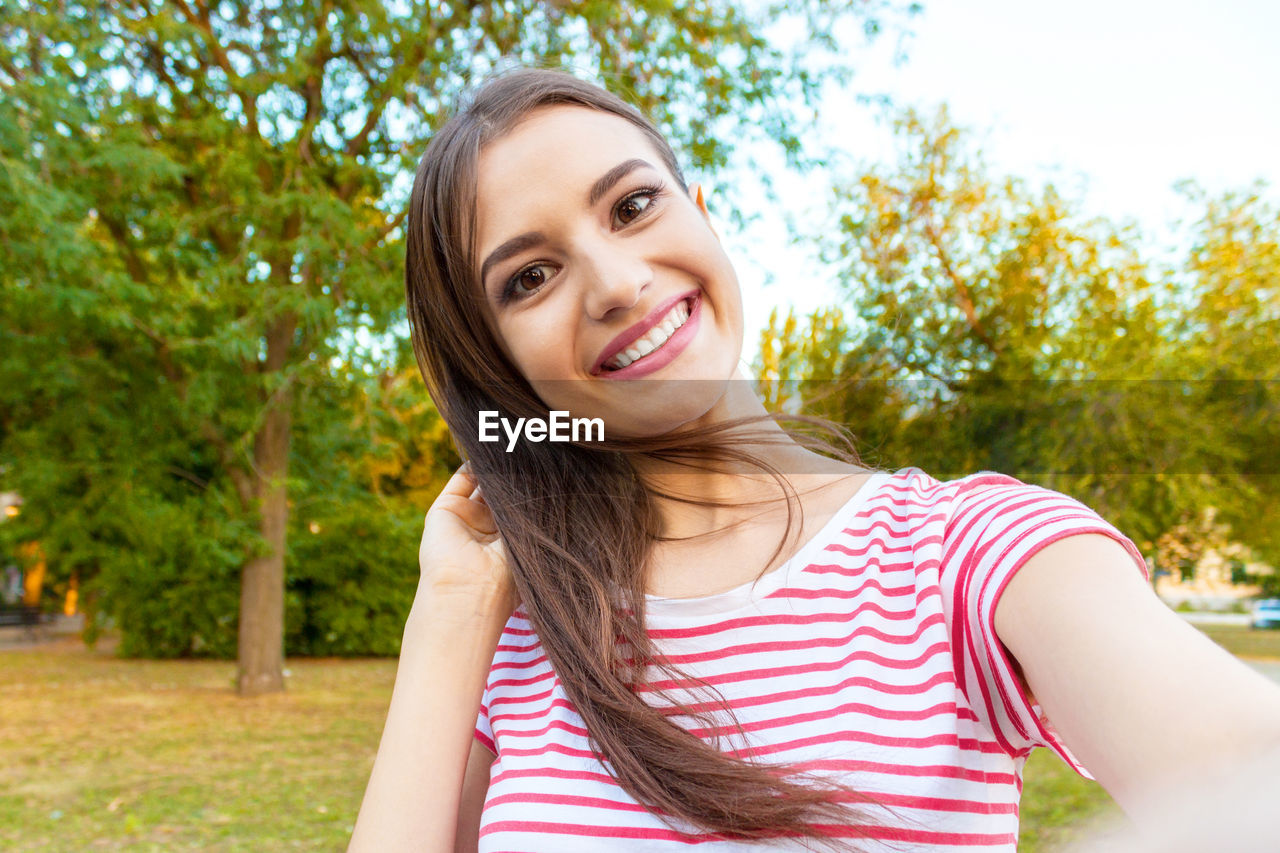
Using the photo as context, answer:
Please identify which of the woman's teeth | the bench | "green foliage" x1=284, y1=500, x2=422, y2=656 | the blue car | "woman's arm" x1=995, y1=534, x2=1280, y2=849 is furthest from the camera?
the blue car

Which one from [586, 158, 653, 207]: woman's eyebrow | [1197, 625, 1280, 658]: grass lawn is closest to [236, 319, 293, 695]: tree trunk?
[586, 158, 653, 207]: woman's eyebrow

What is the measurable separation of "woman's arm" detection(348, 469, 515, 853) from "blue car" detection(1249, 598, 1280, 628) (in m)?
27.9

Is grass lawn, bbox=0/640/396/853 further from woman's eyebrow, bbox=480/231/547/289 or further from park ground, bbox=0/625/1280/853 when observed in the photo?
woman's eyebrow, bbox=480/231/547/289

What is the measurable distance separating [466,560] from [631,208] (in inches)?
22.8

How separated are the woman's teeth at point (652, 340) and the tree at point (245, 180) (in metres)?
7.13

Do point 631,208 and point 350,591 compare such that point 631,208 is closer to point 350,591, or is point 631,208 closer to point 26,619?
point 350,591

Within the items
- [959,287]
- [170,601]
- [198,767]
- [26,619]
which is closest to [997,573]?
[198,767]

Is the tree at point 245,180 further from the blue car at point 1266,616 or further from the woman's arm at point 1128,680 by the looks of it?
the blue car at point 1266,616

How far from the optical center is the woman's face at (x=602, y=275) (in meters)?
1.35

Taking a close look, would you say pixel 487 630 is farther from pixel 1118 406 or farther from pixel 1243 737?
pixel 1118 406

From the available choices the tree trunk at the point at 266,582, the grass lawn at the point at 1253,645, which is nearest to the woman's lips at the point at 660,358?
the tree trunk at the point at 266,582

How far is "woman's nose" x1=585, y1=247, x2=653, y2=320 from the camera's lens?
1.32 meters

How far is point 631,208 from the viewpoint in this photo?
1.39m

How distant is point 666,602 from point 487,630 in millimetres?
273
